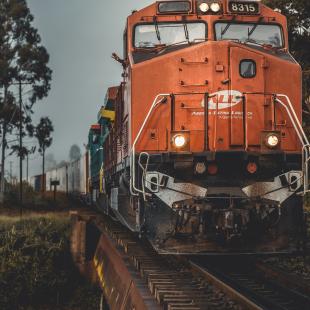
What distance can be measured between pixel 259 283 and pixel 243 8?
15.8ft

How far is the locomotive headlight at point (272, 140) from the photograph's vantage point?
9.49 meters

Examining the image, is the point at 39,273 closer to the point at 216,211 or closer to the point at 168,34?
the point at 168,34

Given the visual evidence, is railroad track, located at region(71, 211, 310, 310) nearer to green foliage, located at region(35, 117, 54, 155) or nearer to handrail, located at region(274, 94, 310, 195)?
handrail, located at region(274, 94, 310, 195)

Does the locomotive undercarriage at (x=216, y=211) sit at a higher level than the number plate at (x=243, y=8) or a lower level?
lower

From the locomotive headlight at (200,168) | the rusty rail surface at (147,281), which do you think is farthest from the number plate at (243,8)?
the rusty rail surface at (147,281)

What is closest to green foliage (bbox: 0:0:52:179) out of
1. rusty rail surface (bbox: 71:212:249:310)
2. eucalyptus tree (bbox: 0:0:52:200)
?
eucalyptus tree (bbox: 0:0:52:200)

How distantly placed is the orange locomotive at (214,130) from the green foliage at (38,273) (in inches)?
397

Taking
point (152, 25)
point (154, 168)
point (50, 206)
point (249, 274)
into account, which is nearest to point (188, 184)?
point (154, 168)

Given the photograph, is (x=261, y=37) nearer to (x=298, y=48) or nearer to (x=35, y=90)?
(x=298, y=48)

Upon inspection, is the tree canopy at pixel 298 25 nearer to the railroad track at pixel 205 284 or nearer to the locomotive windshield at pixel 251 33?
the locomotive windshield at pixel 251 33

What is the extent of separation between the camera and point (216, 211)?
916 cm

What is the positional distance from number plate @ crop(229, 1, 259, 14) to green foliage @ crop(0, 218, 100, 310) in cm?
1149

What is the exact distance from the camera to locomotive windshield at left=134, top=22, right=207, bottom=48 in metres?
10.4

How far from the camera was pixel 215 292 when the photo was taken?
8.53m
